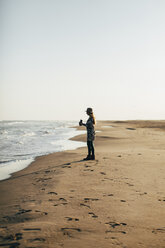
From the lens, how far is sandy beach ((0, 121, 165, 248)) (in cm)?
304

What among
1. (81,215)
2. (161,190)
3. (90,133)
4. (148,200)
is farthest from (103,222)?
(90,133)

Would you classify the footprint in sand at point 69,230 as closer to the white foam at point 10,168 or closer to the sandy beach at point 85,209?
the sandy beach at point 85,209

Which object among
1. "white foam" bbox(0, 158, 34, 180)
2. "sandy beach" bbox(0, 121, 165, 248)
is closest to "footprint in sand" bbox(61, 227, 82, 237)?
"sandy beach" bbox(0, 121, 165, 248)

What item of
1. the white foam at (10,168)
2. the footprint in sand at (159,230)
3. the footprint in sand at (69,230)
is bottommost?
the white foam at (10,168)

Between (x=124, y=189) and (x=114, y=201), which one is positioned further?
A: (x=124, y=189)

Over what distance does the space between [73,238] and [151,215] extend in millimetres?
1617

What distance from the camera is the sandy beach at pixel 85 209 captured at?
9.98 feet

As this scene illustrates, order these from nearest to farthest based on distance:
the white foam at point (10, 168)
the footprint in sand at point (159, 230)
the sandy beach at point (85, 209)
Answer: the sandy beach at point (85, 209)
the footprint in sand at point (159, 230)
the white foam at point (10, 168)

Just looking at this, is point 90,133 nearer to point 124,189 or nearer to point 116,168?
point 116,168

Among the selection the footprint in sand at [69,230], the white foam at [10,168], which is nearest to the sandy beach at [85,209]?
the footprint in sand at [69,230]

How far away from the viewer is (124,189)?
5.25m

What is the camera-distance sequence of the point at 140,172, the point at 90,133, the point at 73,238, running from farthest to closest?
1. the point at 90,133
2. the point at 140,172
3. the point at 73,238

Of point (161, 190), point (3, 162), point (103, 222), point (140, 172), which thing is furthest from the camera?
point (3, 162)

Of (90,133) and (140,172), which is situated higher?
(90,133)
